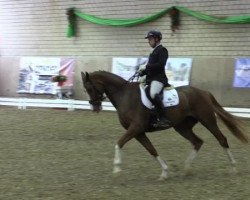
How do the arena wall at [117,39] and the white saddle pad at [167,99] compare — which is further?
the arena wall at [117,39]

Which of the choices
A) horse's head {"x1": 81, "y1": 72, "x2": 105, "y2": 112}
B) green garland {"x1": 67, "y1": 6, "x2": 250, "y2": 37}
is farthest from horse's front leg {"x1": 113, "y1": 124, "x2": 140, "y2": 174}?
green garland {"x1": 67, "y1": 6, "x2": 250, "y2": 37}

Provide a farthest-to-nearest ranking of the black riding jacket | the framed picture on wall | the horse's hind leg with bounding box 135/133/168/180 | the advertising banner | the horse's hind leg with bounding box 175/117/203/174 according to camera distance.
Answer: the advertising banner, the framed picture on wall, the horse's hind leg with bounding box 175/117/203/174, the black riding jacket, the horse's hind leg with bounding box 135/133/168/180

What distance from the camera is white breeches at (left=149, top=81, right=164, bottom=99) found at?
800 centimetres

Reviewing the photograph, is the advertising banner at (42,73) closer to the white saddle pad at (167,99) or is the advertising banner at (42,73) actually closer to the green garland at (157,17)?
the green garland at (157,17)

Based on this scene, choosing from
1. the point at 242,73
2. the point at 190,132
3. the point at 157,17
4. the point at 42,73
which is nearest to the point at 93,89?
the point at 190,132

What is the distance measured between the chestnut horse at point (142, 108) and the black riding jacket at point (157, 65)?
0.36 m

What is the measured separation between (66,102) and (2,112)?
2.50 metres

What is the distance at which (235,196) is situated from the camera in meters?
6.64

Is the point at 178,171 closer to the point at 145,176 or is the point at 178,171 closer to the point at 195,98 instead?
the point at 145,176

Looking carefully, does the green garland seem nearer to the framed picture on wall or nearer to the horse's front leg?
the framed picture on wall

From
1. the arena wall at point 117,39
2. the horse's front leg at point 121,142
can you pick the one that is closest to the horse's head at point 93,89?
the horse's front leg at point 121,142

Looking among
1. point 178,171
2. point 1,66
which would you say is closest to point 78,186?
point 178,171

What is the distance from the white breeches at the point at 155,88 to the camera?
26.2 feet

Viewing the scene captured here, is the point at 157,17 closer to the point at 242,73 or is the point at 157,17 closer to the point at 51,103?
the point at 242,73
